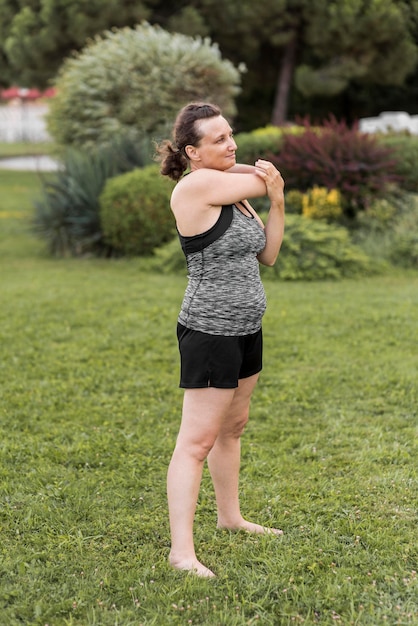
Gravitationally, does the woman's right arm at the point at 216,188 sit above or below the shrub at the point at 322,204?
above

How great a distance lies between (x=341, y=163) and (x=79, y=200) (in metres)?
3.54

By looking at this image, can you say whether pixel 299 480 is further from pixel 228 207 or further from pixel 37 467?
pixel 228 207

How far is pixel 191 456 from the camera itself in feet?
9.88

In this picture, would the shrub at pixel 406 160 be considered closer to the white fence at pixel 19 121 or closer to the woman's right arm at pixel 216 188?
the woman's right arm at pixel 216 188

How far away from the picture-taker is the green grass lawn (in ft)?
9.45

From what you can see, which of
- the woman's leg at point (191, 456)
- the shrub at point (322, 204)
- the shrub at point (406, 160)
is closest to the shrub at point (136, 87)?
the shrub at point (322, 204)

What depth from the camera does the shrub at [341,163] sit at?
1018 centimetres

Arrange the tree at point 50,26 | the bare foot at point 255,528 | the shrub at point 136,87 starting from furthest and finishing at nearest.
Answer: the tree at point 50,26
the shrub at point 136,87
the bare foot at point 255,528

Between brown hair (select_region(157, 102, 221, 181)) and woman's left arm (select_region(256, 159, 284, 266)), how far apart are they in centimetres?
26

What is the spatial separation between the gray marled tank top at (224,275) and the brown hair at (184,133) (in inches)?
11.6

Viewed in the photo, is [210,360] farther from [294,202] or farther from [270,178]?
[294,202]

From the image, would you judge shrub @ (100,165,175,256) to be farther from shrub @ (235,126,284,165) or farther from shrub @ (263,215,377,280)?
shrub @ (263,215,377,280)

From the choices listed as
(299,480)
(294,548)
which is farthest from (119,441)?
(294,548)

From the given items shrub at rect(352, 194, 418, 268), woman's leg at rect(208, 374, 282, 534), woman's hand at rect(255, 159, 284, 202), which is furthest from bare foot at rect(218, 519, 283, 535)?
shrub at rect(352, 194, 418, 268)
